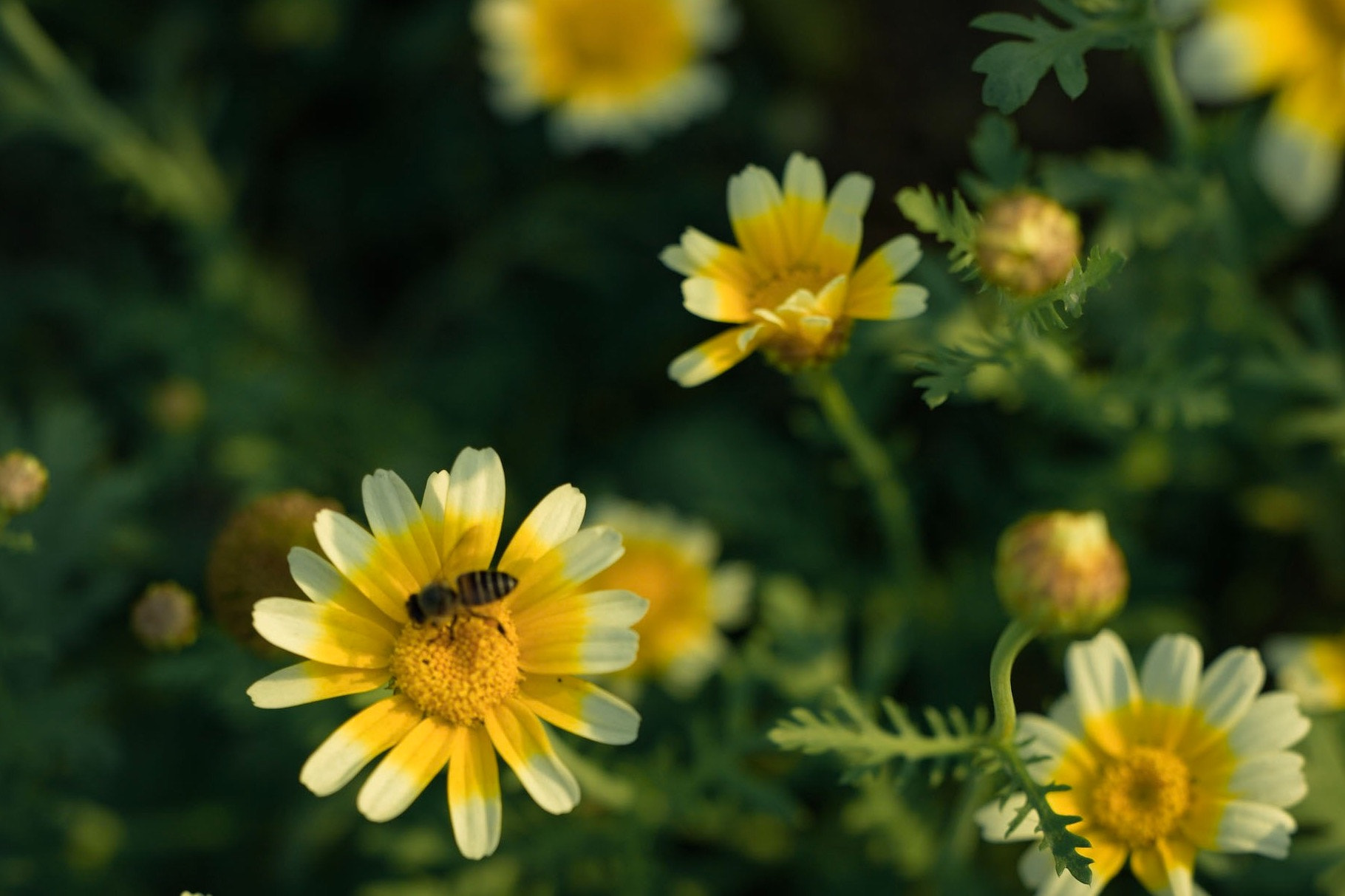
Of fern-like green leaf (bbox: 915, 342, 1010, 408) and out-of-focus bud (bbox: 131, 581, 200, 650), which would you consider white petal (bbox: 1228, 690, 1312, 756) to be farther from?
out-of-focus bud (bbox: 131, 581, 200, 650)

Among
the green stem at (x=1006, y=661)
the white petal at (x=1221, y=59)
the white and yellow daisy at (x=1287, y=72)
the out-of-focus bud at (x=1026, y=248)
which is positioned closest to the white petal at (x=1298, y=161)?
the white and yellow daisy at (x=1287, y=72)

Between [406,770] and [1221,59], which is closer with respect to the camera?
[406,770]

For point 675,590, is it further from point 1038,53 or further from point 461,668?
point 1038,53

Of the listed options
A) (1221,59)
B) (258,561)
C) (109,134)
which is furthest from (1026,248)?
(109,134)

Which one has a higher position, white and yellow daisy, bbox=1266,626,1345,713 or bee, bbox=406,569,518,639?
Answer: bee, bbox=406,569,518,639

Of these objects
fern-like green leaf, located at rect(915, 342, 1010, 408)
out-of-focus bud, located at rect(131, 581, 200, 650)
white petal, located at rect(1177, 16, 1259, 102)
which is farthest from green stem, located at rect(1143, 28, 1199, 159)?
out-of-focus bud, located at rect(131, 581, 200, 650)

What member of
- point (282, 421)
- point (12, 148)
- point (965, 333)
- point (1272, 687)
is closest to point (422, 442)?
point (282, 421)
